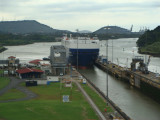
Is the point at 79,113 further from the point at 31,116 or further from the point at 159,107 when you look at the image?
the point at 159,107

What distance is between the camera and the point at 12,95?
973 inches

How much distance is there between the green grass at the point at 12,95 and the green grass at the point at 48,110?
196 centimetres

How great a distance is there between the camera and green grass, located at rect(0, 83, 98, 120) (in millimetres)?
17656

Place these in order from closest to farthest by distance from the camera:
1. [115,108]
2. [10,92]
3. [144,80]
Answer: [115,108], [10,92], [144,80]

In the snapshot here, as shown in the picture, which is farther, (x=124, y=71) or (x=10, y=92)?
(x=124, y=71)

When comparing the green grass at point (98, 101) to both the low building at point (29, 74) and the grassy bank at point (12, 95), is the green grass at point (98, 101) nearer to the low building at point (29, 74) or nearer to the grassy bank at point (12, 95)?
the grassy bank at point (12, 95)

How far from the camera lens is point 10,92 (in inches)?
1029

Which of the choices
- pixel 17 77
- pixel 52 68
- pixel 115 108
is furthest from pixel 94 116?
pixel 52 68

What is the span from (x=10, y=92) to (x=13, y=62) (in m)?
24.0

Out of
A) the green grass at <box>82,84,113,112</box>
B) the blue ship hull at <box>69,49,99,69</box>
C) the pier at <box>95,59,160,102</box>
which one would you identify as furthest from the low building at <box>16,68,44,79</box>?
the blue ship hull at <box>69,49,99,69</box>

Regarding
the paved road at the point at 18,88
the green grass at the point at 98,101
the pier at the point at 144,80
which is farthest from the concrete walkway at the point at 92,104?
the paved road at the point at 18,88

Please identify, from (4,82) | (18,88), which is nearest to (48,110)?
(18,88)

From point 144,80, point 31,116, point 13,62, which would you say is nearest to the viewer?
point 31,116

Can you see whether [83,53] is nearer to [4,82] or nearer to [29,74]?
[29,74]
